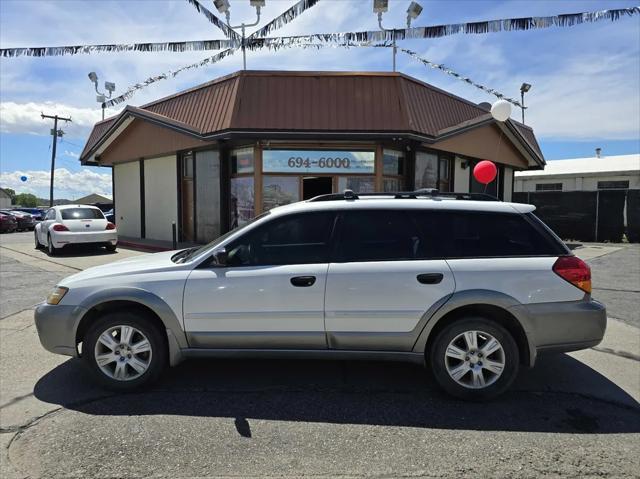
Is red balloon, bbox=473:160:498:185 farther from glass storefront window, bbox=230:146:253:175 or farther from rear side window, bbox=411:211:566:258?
rear side window, bbox=411:211:566:258

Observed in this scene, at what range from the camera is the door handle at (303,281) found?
12.6ft

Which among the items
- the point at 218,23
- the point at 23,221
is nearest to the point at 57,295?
the point at 218,23

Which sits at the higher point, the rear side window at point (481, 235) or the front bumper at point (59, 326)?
the rear side window at point (481, 235)

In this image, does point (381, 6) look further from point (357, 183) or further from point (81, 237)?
point (81, 237)

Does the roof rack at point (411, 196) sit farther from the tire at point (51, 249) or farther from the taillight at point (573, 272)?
the tire at point (51, 249)

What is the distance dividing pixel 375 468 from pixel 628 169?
29.0 m

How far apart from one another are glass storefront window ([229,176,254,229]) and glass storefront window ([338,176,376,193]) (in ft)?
8.24

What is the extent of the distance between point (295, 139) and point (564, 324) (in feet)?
30.7

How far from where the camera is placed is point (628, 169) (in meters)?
26.1

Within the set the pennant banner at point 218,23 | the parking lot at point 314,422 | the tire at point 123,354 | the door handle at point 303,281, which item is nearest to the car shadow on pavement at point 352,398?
the parking lot at point 314,422

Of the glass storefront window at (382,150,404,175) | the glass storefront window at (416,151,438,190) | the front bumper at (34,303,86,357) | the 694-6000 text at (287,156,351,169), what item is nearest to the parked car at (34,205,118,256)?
the 694-6000 text at (287,156,351,169)

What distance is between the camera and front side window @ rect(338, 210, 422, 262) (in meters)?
3.96

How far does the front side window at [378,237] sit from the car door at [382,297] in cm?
2

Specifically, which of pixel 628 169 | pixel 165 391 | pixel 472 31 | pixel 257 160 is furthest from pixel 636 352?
pixel 628 169
